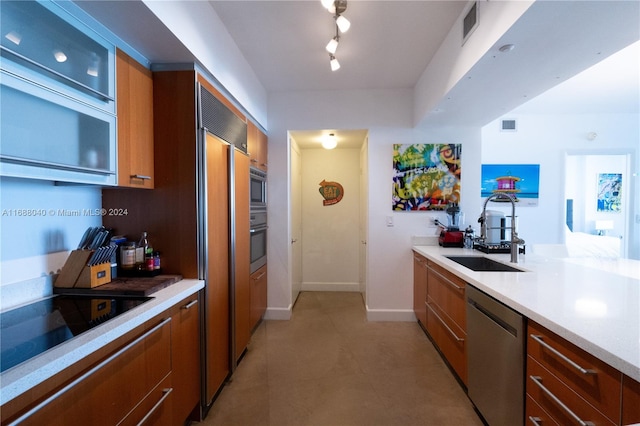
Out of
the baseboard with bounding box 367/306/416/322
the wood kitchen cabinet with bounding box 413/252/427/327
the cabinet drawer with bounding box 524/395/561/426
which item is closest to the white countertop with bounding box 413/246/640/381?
the cabinet drawer with bounding box 524/395/561/426

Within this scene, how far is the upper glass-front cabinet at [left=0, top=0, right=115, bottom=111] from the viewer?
95cm

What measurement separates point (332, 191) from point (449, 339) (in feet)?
8.84

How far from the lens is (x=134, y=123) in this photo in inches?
58.4

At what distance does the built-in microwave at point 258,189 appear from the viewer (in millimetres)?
2641

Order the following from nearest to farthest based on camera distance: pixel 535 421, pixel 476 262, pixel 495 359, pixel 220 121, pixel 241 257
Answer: pixel 535 421, pixel 495 359, pixel 220 121, pixel 241 257, pixel 476 262

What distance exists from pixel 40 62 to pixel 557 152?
5.54 m

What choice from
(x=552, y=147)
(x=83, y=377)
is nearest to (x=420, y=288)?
(x=83, y=377)

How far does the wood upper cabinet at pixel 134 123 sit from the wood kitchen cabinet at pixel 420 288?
2559 millimetres

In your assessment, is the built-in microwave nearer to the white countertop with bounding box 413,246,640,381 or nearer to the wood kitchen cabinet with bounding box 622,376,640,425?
the white countertop with bounding box 413,246,640,381

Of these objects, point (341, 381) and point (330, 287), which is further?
point (330, 287)

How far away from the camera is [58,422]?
81cm

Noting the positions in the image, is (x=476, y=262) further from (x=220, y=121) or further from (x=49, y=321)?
(x=49, y=321)

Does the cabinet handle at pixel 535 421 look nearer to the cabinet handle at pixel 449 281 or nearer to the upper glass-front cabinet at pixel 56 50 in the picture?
the cabinet handle at pixel 449 281

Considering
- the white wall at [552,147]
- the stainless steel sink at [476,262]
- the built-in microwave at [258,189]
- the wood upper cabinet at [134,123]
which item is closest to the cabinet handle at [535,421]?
the stainless steel sink at [476,262]
